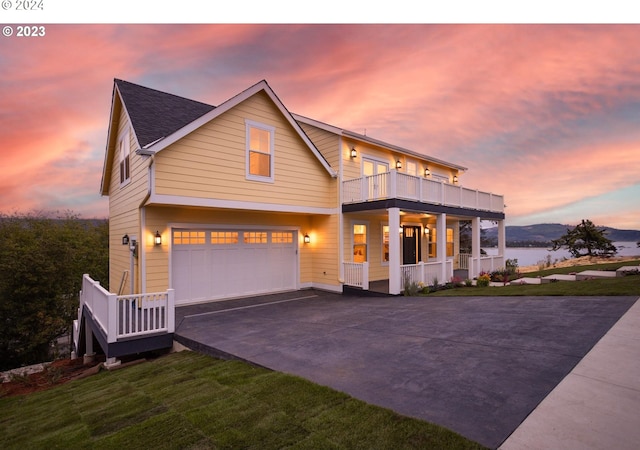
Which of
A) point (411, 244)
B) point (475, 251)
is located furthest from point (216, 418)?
point (475, 251)

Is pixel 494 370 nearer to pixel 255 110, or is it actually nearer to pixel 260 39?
pixel 260 39

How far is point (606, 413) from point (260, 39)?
9228mm

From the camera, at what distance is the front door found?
49.5 feet

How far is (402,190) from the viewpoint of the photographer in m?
11.4

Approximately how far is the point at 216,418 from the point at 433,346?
356 cm

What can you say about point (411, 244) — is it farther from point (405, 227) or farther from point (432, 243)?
point (432, 243)

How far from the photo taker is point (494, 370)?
13.6ft

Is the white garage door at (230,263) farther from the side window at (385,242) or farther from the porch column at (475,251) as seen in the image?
the porch column at (475,251)

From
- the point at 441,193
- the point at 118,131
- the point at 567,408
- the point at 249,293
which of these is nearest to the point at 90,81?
the point at 118,131

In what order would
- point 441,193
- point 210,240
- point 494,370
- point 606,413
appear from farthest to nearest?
point 441,193 < point 210,240 < point 494,370 < point 606,413

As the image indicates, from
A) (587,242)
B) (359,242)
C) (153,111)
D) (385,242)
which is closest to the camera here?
(153,111)

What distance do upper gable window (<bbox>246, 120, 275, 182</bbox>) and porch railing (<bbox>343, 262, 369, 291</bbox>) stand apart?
4304 mm

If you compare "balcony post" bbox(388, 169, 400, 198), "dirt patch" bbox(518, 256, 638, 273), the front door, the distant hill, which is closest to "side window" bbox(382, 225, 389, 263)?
the front door

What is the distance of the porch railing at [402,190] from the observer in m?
11.3
